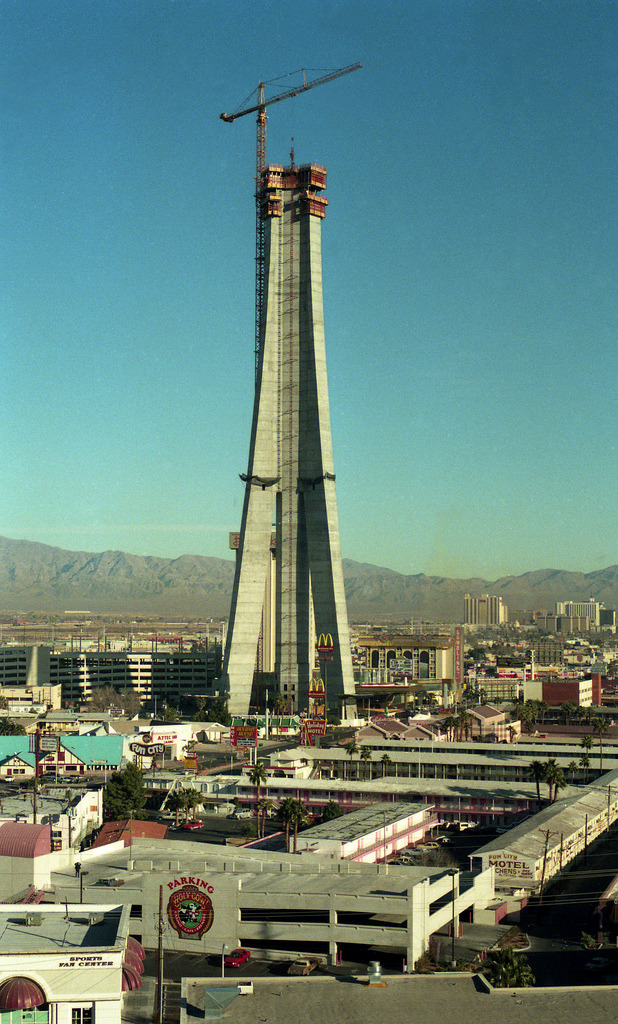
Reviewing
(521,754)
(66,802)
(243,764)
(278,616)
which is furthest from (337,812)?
(278,616)

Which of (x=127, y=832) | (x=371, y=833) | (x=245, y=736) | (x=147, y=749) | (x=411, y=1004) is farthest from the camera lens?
(x=245, y=736)

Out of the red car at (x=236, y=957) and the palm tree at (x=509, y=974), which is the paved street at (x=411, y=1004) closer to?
the palm tree at (x=509, y=974)

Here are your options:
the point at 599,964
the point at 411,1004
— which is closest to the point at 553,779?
the point at 599,964

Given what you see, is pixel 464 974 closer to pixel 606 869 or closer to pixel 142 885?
pixel 142 885

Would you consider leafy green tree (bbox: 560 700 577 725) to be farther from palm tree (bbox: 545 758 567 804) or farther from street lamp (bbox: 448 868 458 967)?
street lamp (bbox: 448 868 458 967)

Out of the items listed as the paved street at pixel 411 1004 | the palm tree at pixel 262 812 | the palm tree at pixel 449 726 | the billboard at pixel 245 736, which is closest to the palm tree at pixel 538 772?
the palm tree at pixel 262 812

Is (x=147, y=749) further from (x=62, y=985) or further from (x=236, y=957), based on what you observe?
(x=62, y=985)
